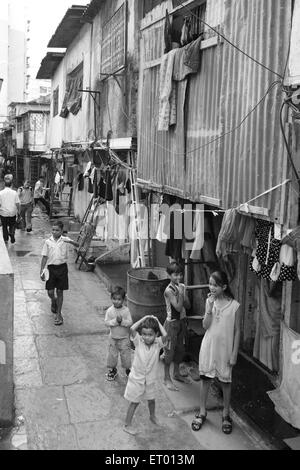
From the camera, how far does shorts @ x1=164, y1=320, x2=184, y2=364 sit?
679 centimetres

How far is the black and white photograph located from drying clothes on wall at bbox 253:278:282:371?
0.02m

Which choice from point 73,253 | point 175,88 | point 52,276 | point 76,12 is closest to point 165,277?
point 52,276

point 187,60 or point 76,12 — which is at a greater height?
point 76,12

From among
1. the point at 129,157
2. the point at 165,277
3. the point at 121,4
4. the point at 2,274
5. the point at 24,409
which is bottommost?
the point at 24,409

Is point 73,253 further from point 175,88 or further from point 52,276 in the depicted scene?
point 175,88

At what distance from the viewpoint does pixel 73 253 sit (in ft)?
50.5

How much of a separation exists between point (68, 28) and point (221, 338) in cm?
1572

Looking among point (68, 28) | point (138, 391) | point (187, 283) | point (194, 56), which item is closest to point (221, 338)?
point (138, 391)

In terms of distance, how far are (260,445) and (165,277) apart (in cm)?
407

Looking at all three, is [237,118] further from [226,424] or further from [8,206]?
[8,206]

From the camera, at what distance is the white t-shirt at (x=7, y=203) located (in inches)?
579

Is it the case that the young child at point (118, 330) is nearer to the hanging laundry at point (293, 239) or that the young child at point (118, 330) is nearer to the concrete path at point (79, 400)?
the concrete path at point (79, 400)

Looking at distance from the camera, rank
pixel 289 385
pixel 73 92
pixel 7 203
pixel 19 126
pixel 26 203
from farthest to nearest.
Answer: pixel 19 126 < pixel 73 92 < pixel 26 203 < pixel 7 203 < pixel 289 385

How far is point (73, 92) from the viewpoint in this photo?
19.9m
